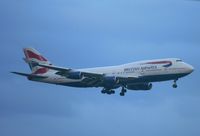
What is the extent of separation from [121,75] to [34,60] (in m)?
17.2

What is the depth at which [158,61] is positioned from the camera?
4067 inches

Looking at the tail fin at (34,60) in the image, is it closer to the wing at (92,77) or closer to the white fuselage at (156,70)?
the wing at (92,77)

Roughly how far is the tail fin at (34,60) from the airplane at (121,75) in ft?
2.38

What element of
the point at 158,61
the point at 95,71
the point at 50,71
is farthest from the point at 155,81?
the point at 50,71

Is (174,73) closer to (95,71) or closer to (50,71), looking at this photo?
(95,71)

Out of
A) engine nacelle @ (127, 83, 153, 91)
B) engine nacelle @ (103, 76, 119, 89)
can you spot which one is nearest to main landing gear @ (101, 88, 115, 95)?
A: engine nacelle @ (103, 76, 119, 89)

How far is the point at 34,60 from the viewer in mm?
115875

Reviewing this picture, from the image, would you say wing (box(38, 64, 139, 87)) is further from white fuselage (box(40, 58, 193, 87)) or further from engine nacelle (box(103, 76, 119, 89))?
white fuselage (box(40, 58, 193, 87))

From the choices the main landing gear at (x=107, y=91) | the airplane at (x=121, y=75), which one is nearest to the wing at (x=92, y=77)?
the airplane at (x=121, y=75)

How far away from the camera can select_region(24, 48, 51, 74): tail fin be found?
113 metres

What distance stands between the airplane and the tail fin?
726 mm

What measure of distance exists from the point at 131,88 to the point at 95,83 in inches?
318

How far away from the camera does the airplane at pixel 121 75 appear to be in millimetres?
102375

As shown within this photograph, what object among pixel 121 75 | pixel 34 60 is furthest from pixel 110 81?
pixel 34 60
